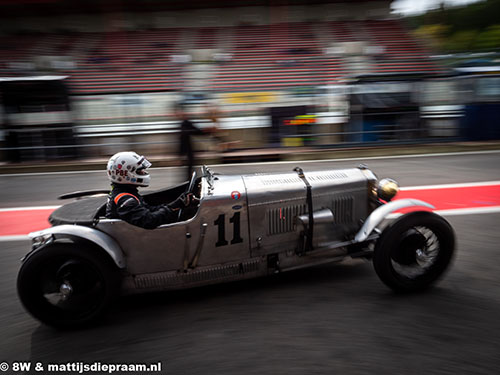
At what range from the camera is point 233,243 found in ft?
10.2

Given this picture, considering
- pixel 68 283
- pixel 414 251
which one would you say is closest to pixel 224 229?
pixel 68 283

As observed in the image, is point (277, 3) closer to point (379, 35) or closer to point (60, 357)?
point (379, 35)

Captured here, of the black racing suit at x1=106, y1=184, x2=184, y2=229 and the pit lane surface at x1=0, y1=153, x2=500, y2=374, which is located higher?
the black racing suit at x1=106, y1=184, x2=184, y2=229

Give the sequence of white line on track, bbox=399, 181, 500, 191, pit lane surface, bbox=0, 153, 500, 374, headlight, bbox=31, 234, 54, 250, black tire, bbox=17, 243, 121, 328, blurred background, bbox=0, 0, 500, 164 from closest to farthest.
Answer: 1. pit lane surface, bbox=0, 153, 500, 374
2. black tire, bbox=17, 243, 121, 328
3. headlight, bbox=31, 234, 54, 250
4. white line on track, bbox=399, 181, 500, 191
5. blurred background, bbox=0, 0, 500, 164

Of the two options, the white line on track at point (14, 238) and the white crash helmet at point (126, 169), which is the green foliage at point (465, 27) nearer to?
the white line on track at point (14, 238)

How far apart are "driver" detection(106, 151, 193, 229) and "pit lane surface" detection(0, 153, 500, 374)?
81cm

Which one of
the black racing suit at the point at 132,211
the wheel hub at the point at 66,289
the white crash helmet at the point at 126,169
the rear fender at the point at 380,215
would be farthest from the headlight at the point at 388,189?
the wheel hub at the point at 66,289

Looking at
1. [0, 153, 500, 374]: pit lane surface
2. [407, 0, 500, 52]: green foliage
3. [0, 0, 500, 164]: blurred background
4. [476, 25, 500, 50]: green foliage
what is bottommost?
[0, 153, 500, 374]: pit lane surface

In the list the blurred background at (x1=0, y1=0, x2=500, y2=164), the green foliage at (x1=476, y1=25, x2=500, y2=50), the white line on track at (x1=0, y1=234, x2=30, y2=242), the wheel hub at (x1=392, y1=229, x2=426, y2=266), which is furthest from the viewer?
the green foliage at (x1=476, y1=25, x2=500, y2=50)

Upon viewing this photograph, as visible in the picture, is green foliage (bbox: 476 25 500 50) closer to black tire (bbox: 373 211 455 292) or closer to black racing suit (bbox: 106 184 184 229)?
black tire (bbox: 373 211 455 292)

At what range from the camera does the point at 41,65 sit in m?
18.7

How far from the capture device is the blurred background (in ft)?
35.0

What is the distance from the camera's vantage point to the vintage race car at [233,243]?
9.41ft

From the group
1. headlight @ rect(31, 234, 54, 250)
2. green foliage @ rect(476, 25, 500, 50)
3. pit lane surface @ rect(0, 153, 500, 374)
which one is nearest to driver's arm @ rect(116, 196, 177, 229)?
headlight @ rect(31, 234, 54, 250)
